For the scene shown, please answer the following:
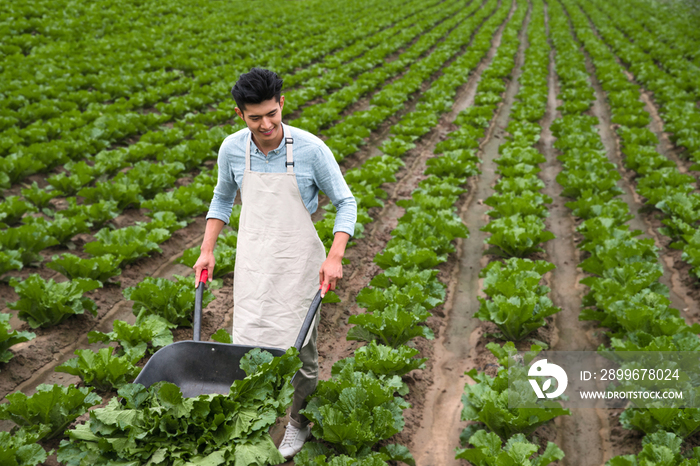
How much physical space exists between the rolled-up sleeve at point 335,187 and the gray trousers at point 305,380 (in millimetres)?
666

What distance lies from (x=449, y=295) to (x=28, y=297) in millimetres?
4214

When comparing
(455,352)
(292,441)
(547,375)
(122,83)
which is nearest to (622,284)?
(547,375)

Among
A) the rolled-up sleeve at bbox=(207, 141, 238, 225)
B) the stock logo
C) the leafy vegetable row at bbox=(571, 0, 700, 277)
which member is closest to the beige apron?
the rolled-up sleeve at bbox=(207, 141, 238, 225)

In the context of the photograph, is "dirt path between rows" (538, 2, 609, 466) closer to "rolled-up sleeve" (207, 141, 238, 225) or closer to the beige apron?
the beige apron

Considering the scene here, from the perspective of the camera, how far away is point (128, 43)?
16.4 meters

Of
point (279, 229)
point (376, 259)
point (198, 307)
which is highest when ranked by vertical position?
point (279, 229)

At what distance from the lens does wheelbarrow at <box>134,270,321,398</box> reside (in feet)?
8.89

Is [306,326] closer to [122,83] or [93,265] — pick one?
[93,265]

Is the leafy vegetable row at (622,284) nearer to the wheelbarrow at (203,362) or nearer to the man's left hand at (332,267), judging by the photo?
the man's left hand at (332,267)

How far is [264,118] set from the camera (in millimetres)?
2549

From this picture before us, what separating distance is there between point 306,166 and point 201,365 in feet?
4.14

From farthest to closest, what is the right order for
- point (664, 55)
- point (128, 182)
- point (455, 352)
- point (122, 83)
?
point (664, 55) → point (122, 83) → point (128, 182) → point (455, 352)

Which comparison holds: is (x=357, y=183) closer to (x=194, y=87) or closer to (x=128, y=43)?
(x=194, y=87)

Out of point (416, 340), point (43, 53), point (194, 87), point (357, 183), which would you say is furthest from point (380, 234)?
point (43, 53)
